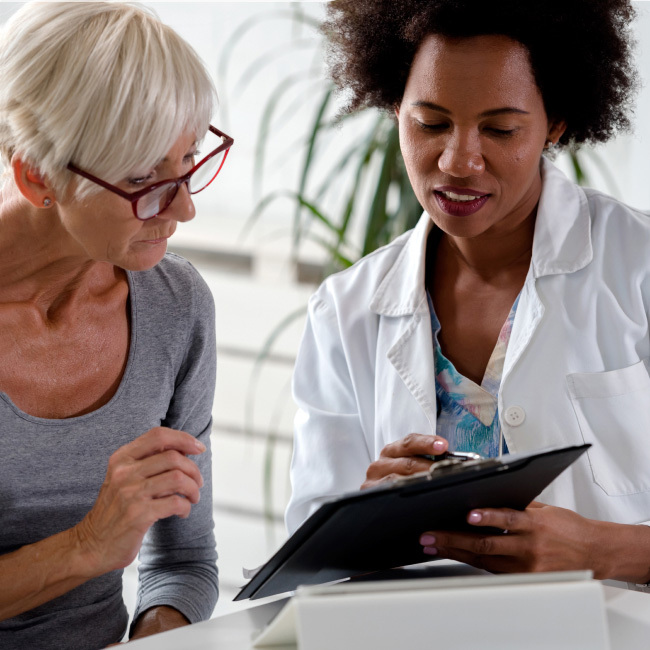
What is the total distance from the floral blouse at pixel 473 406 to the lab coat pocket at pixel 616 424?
0.38ft

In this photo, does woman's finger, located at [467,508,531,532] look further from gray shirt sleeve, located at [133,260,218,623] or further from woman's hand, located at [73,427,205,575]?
gray shirt sleeve, located at [133,260,218,623]

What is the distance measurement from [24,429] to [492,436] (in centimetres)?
66

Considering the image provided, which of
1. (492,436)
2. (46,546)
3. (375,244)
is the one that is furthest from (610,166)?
(46,546)

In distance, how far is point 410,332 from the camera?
4.58 feet

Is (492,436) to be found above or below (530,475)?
above

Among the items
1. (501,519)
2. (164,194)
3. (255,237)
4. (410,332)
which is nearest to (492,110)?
(410,332)

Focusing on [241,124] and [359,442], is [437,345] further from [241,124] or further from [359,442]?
[241,124]

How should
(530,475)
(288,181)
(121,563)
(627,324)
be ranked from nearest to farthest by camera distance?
1. (530,475)
2. (121,563)
3. (627,324)
4. (288,181)

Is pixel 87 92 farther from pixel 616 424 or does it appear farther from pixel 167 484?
pixel 616 424

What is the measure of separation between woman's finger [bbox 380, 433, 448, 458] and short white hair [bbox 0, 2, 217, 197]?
46 cm

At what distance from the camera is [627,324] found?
1.28 metres

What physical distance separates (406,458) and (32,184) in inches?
22.7

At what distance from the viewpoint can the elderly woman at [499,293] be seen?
1.25 meters

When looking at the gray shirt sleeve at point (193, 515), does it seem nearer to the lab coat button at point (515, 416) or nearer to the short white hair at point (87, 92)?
the short white hair at point (87, 92)
